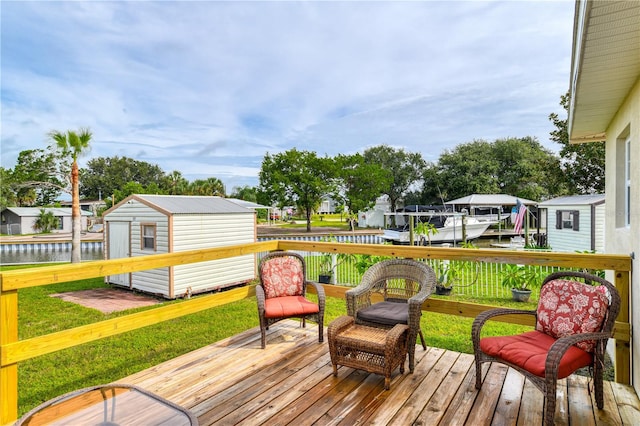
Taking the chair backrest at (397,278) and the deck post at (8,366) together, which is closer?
the deck post at (8,366)

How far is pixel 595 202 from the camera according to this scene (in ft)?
36.3

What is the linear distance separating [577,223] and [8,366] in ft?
47.2

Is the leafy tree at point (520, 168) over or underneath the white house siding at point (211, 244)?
over

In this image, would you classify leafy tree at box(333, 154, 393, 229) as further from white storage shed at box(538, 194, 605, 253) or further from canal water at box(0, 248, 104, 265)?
white storage shed at box(538, 194, 605, 253)

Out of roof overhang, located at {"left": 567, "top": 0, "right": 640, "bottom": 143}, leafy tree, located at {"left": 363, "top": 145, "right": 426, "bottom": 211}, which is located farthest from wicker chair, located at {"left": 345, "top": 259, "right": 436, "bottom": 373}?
leafy tree, located at {"left": 363, "top": 145, "right": 426, "bottom": 211}

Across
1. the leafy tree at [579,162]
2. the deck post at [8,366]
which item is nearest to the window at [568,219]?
the leafy tree at [579,162]

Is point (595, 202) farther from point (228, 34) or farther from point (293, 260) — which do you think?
point (228, 34)

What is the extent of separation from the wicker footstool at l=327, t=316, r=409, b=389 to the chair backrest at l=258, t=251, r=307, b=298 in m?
1.06

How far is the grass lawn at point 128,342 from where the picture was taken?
4.00 m

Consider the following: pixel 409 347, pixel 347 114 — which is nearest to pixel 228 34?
pixel 409 347

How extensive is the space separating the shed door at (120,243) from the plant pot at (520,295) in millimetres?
9581

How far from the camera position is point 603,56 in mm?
2311

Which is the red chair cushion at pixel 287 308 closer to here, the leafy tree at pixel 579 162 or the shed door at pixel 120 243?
the shed door at pixel 120 243

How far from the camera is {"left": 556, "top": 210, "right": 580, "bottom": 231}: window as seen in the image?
39.6 ft
